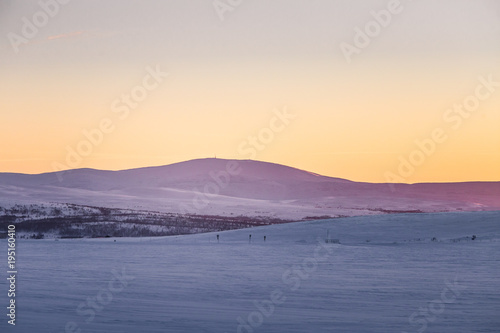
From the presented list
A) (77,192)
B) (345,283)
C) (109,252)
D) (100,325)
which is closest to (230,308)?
(100,325)

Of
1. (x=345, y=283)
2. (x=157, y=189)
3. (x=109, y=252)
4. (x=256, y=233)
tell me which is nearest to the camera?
(x=345, y=283)

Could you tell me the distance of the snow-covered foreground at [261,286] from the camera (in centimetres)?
834

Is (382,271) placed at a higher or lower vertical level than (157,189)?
lower

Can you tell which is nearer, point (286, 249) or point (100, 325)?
point (100, 325)

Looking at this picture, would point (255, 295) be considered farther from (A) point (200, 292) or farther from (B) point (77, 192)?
(B) point (77, 192)

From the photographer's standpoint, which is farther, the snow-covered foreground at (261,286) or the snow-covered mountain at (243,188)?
the snow-covered mountain at (243,188)

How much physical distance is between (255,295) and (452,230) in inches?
537

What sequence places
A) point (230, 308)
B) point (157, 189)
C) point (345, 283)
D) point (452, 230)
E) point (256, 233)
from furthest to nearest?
point (157, 189), point (256, 233), point (452, 230), point (345, 283), point (230, 308)

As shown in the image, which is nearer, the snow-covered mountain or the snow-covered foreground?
the snow-covered foreground

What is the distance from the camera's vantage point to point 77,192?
6831 cm

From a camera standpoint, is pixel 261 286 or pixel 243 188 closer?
pixel 261 286

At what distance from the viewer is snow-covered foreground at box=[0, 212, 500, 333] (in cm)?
834

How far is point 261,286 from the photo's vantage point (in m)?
11.4

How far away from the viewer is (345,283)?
11820mm
